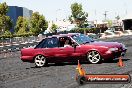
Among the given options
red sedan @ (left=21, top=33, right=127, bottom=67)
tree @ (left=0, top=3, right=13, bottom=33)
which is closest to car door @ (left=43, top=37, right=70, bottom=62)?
red sedan @ (left=21, top=33, right=127, bottom=67)

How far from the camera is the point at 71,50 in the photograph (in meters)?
15.4

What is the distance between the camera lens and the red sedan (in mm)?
14656

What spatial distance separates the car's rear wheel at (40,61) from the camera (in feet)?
52.3

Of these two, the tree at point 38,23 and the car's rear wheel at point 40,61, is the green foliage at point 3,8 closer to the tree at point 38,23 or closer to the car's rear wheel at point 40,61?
the tree at point 38,23

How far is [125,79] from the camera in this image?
4453mm

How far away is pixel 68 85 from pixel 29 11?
183 m

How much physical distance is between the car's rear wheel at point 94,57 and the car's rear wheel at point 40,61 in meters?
2.23

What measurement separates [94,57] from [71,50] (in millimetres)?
1170

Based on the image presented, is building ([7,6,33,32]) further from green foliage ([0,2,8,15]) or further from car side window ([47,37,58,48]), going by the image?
car side window ([47,37,58,48])

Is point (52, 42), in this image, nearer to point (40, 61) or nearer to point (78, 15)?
point (40, 61)

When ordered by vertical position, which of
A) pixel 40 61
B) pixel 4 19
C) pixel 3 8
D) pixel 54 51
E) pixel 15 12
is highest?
pixel 15 12

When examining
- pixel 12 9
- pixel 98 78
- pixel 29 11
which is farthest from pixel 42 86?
pixel 29 11

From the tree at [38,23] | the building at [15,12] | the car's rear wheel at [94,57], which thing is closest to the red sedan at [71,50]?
the car's rear wheel at [94,57]

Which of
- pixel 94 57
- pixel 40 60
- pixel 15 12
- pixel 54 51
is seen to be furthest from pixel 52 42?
pixel 15 12
